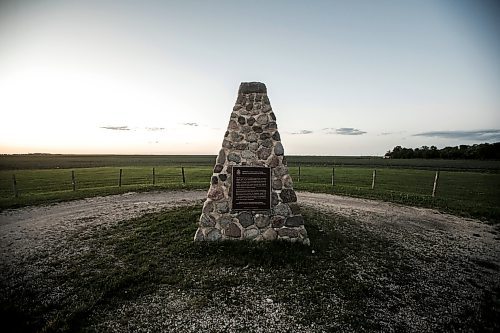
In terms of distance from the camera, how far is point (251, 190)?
Answer: 836cm

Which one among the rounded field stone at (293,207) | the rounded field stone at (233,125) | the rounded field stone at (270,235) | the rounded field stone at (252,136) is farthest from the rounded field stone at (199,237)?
the rounded field stone at (233,125)

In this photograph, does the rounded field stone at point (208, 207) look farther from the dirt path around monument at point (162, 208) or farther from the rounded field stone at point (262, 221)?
Result: the dirt path around monument at point (162, 208)

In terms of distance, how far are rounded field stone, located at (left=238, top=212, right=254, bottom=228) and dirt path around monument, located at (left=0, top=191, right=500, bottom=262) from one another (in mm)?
5571

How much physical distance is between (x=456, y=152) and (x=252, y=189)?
120125mm

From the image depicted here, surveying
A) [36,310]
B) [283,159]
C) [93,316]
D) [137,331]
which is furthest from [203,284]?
[283,159]

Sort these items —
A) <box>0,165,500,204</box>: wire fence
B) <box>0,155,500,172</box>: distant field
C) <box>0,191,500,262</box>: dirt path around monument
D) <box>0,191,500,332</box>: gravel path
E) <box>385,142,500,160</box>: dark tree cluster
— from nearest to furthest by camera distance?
<box>0,191,500,332</box>: gravel path, <box>0,191,500,262</box>: dirt path around monument, <box>0,165,500,204</box>: wire fence, <box>0,155,500,172</box>: distant field, <box>385,142,500,160</box>: dark tree cluster

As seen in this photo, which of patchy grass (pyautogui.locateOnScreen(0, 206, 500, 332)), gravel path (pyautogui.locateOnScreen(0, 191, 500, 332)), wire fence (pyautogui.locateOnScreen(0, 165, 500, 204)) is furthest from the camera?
wire fence (pyautogui.locateOnScreen(0, 165, 500, 204))

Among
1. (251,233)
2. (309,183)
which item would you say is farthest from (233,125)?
(309,183)

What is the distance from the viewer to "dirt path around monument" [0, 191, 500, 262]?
30.9ft

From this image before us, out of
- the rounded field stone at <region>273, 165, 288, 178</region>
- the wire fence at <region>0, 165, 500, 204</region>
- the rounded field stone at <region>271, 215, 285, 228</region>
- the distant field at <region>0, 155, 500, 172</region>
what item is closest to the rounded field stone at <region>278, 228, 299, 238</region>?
the rounded field stone at <region>271, 215, 285, 228</region>

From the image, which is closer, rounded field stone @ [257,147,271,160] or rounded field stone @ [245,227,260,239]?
rounded field stone @ [245,227,260,239]

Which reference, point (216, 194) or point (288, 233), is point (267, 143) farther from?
point (288, 233)

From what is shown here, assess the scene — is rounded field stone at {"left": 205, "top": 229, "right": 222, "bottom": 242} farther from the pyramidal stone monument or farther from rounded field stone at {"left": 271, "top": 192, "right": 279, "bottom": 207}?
rounded field stone at {"left": 271, "top": 192, "right": 279, "bottom": 207}

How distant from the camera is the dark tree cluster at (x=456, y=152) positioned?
88.4m
